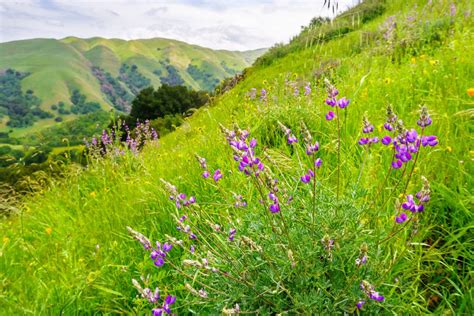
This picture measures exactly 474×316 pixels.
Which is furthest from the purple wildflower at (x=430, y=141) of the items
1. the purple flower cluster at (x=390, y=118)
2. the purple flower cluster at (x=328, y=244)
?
the purple flower cluster at (x=328, y=244)

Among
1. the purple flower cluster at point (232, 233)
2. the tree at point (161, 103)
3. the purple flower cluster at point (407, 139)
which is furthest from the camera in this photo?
the tree at point (161, 103)

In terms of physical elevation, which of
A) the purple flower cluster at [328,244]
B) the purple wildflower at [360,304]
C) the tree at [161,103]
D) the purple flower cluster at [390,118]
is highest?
the purple flower cluster at [390,118]

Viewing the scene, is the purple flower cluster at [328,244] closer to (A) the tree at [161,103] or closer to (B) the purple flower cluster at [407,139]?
(B) the purple flower cluster at [407,139]

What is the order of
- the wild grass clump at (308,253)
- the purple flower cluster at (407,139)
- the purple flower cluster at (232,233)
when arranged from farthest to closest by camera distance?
1. the purple flower cluster at (232,233)
2. the wild grass clump at (308,253)
3. the purple flower cluster at (407,139)

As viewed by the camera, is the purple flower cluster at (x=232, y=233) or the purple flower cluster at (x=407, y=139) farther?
the purple flower cluster at (x=232, y=233)

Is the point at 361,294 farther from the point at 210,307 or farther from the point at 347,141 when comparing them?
the point at 347,141

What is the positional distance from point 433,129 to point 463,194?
2.57 feet

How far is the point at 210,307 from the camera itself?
1.97 m

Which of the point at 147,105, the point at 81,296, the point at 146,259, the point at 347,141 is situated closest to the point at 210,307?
the point at 146,259

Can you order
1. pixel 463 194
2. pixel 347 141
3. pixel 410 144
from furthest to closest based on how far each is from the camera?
pixel 347 141 < pixel 463 194 < pixel 410 144

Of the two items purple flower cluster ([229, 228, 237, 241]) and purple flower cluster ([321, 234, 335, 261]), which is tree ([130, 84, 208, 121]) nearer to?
purple flower cluster ([229, 228, 237, 241])

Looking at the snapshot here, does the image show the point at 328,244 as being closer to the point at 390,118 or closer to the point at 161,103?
the point at 390,118

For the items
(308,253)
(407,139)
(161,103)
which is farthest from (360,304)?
(161,103)

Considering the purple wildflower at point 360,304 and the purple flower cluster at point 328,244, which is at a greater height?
the purple flower cluster at point 328,244
